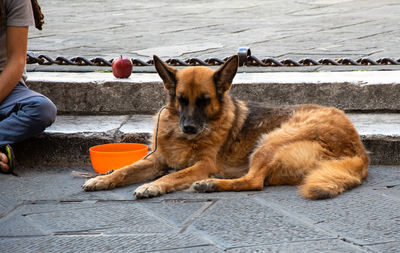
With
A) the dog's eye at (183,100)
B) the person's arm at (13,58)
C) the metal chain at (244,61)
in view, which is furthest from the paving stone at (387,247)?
the metal chain at (244,61)

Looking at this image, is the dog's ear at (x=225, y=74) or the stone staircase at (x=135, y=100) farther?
the stone staircase at (x=135, y=100)

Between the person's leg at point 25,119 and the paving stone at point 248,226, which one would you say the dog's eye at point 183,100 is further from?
the person's leg at point 25,119

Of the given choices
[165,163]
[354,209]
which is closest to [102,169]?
[165,163]

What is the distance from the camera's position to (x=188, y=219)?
143 inches

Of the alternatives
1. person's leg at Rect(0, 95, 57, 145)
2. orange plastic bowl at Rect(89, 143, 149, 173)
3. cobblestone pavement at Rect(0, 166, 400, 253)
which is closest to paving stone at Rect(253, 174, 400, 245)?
cobblestone pavement at Rect(0, 166, 400, 253)

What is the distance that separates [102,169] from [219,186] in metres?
1.05

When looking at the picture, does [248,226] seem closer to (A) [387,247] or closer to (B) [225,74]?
(A) [387,247]

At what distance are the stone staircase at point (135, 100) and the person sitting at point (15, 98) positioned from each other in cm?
29

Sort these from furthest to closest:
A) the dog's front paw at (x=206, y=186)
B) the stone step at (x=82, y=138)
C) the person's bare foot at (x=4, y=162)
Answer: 1. the stone step at (x=82, y=138)
2. the person's bare foot at (x=4, y=162)
3. the dog's front paw at (x=206, y=186)

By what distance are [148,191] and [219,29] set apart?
20.2ft

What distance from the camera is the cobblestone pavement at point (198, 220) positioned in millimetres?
3191

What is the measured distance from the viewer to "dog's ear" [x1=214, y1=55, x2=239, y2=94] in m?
4.47

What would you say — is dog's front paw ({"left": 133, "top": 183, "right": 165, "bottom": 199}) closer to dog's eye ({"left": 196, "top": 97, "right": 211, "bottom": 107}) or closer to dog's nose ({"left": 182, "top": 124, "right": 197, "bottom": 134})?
dog's nose ({"left": 182, "top": 124, "right": 197, "bottom": 134})

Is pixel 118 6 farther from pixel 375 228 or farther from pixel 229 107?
pixel 375 228
